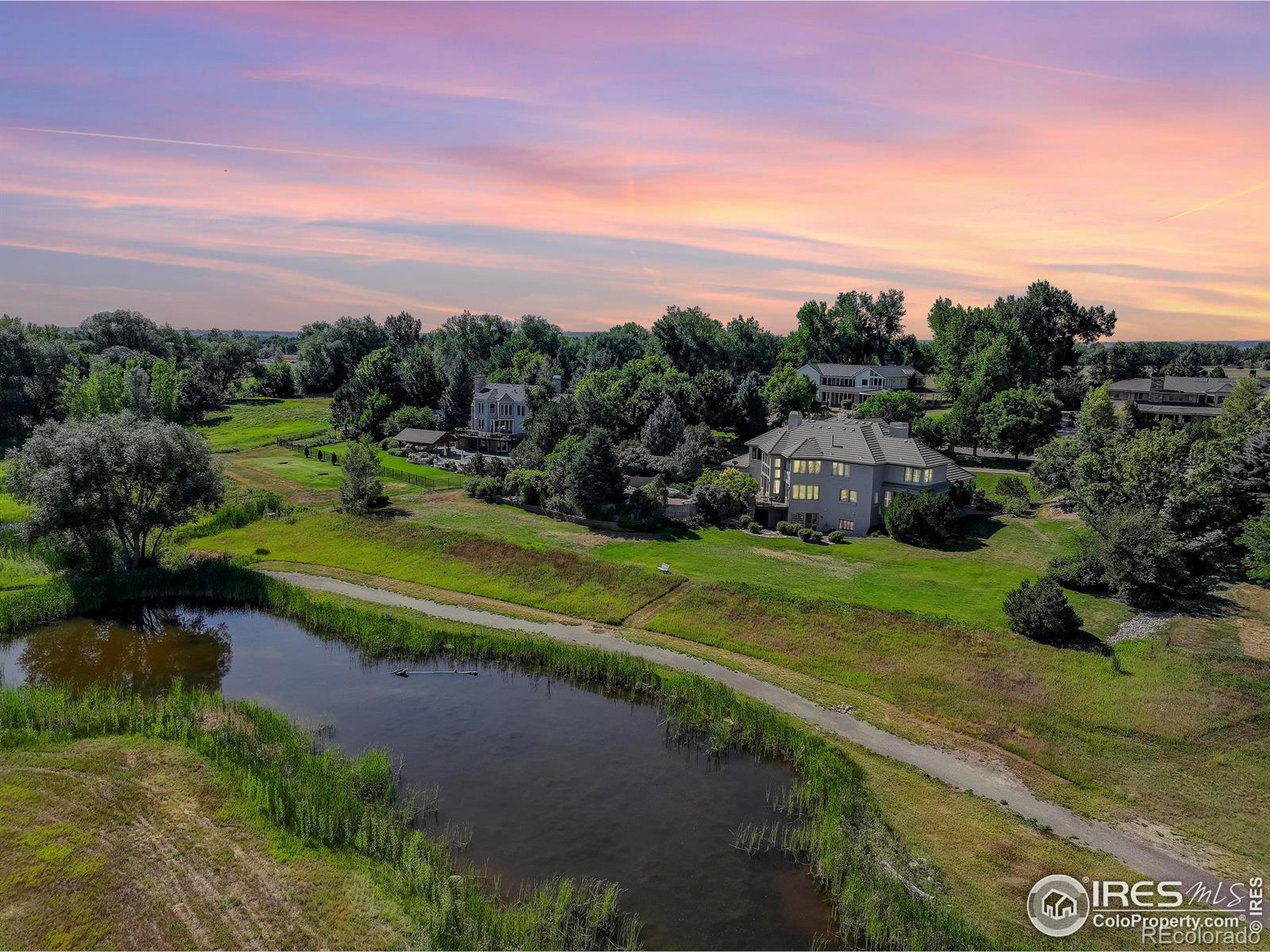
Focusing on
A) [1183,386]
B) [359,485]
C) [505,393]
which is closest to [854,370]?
[1183,386]

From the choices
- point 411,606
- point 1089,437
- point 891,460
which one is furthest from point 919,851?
point 1089,437

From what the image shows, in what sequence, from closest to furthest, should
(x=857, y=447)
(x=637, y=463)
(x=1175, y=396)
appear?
(x=857, y=447), (x=637, y=463), (x=1175, y=396)

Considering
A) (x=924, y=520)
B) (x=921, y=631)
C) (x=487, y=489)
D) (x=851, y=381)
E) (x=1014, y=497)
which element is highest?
(x=851, y=381)

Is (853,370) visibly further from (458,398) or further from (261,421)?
(261,421)

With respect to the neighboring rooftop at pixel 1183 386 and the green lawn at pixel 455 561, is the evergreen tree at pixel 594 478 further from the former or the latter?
the neighboring rooftop at pixel 1183 386

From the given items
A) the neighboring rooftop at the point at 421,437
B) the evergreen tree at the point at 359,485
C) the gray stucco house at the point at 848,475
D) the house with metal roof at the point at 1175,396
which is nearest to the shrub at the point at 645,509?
the gray stucco house at the point at 848,475

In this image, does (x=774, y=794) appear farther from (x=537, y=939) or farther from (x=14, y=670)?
(x=14, y=670)

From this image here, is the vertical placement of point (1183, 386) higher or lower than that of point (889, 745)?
higher
